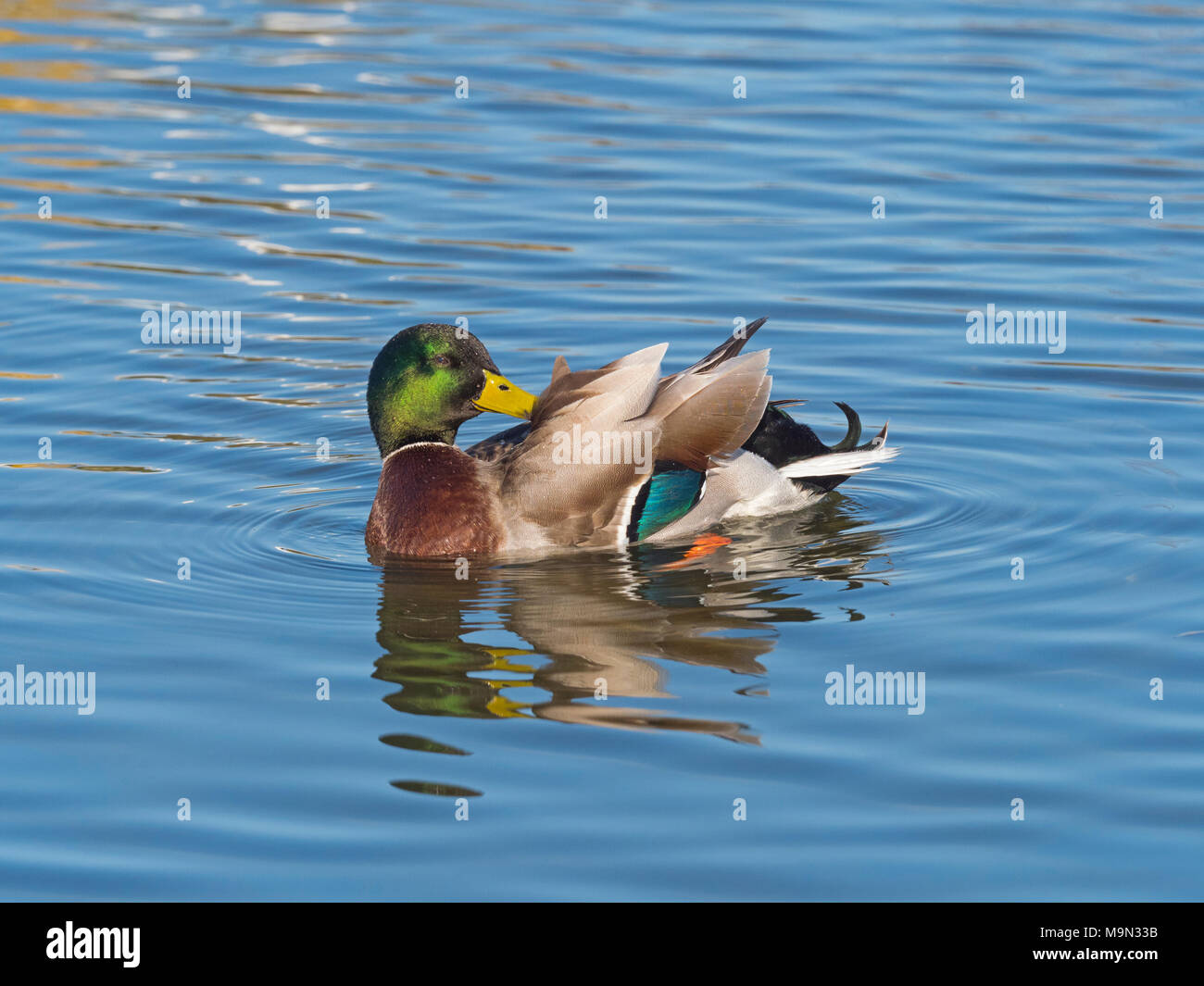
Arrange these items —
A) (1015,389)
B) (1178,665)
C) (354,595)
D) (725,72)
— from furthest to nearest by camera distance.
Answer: (725,72) < (1015,389) < (354,595) < (1178,665)

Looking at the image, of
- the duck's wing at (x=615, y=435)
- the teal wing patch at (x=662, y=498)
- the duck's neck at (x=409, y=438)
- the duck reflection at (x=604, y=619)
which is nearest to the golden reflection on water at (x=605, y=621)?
the duck reflection at (x=604, y=619)

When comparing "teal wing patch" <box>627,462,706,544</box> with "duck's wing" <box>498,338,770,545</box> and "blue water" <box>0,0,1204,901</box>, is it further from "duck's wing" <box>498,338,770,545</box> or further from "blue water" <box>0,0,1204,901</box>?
"blue water" <box>0,0,1204,901</box>

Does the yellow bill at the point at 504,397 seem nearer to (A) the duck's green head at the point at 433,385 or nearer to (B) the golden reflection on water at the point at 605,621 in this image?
(A) the duck's green head at the point at 433,385

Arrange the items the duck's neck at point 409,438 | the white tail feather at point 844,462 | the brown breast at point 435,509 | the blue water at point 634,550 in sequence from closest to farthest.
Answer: the blue water at point 634,550, the brown breast at point 435,509, the duck's neck at point 409,438, the white tail feather at point 844,462

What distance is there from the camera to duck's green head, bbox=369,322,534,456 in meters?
8.14

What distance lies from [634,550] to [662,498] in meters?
0.28

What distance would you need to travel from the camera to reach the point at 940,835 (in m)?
5.36

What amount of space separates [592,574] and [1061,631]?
6.57 feet

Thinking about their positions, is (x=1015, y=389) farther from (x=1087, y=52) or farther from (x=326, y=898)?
(x=1087, y=52)

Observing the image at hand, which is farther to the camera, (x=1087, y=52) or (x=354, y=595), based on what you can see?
(x=1087, y=52)

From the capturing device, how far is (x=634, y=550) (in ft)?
26.9

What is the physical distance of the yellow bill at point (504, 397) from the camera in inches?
323

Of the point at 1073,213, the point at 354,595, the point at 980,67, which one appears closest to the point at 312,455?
the point at 354,595

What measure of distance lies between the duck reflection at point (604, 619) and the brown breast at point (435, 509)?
9cm
